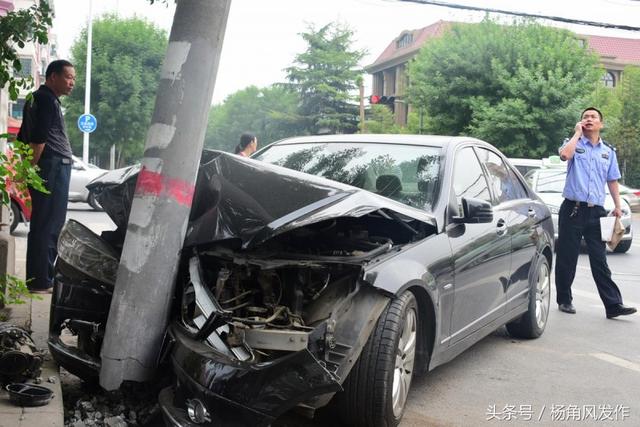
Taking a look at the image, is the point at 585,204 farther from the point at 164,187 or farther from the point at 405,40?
the point at 405,40

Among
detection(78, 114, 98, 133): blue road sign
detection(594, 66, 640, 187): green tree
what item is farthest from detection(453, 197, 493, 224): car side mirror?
detection(594, 66, 640, 187): green tree

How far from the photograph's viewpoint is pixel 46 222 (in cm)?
561

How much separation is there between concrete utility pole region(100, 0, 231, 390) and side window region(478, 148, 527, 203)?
2432mm

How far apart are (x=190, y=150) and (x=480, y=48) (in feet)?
97.4

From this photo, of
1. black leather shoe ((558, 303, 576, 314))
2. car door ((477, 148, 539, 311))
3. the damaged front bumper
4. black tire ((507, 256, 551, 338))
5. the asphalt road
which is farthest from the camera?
black leather shoe ((558, 303, 576, 314))

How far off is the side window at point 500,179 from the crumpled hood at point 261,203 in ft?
4.93

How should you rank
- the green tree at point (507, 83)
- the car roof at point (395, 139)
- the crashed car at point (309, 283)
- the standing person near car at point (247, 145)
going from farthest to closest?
1. the green tree at point (507, 83)
2. the standing person near car at point (247, 145)
3. the car roof at point (395, 139)
4. the crashed car at point (309, 283)

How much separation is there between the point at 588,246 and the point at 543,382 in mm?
2608

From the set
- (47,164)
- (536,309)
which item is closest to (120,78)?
(47,164)

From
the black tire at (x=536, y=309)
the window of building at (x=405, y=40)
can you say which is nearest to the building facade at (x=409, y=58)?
the window of building at (x=405, y=40)

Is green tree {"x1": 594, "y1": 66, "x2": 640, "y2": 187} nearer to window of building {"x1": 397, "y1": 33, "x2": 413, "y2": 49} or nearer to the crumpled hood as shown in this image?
the crumpled hood

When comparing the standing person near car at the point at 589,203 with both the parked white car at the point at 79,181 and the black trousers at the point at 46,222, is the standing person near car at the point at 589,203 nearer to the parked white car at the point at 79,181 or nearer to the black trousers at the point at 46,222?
the black trousers at the point at 46,222

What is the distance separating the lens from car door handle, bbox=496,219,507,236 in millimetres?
5043

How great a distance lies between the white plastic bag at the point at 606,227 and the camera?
704cm
